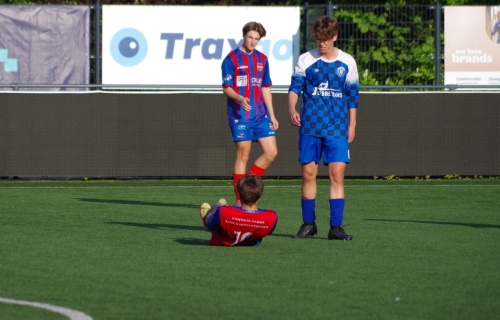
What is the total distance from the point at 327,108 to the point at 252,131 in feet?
8.16

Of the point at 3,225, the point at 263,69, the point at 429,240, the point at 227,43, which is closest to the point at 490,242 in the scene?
the point at 429,240

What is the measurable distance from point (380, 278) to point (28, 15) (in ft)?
50.3

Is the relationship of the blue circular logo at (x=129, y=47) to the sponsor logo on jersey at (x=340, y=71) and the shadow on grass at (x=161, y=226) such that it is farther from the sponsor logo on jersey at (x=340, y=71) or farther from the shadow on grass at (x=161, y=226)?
the sponsor logo on jersey at (x=340, y=71)

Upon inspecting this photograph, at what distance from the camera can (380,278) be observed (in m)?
8.37

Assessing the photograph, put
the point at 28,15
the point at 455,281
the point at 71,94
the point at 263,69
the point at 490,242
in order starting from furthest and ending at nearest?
1. the point at 28,15
2. the point at 71,94
3. the point at 263,69
4. the point at 490,242
5. the point at 455,281

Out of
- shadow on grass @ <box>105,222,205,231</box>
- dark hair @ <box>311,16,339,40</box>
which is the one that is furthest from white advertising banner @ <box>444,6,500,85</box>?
dark hair @ <box>311,16,339,40</box>

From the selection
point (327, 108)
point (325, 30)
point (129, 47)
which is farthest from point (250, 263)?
point (129, 47)

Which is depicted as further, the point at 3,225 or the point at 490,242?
the point at 3,225

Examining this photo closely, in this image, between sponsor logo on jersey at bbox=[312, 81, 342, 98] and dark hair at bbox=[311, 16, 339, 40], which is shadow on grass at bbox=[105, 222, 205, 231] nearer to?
sponsor logo on jersey at bbox=[312, 81, 342, 98]

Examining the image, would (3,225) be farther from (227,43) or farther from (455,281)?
(227,43)

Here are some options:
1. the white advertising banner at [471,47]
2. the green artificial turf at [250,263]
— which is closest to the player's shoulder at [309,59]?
the green artificial turf at [250,263]

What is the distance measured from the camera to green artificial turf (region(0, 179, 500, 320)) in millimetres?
7223

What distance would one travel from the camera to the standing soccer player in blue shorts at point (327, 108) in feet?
35.5

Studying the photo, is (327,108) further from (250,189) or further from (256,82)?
(256,82)
